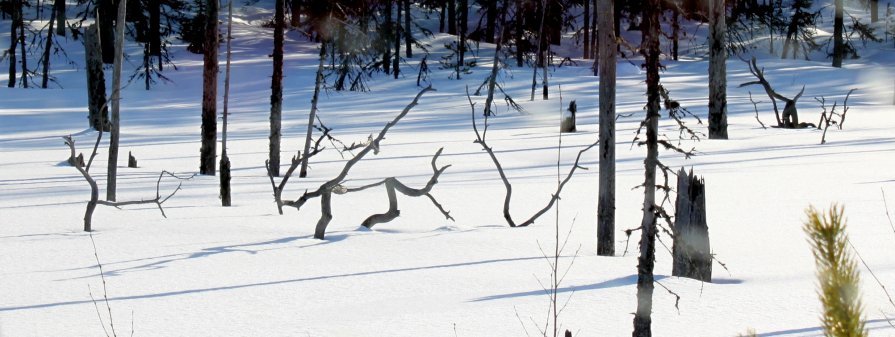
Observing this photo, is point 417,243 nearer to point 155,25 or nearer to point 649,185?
point 649,185

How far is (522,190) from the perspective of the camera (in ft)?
41.8

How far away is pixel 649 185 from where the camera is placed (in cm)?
634

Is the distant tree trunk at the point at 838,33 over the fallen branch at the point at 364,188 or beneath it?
over

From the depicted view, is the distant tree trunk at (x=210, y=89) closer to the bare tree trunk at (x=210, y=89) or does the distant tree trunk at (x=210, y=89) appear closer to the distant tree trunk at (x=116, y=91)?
the bare tree trunk at (x=210, y=89)

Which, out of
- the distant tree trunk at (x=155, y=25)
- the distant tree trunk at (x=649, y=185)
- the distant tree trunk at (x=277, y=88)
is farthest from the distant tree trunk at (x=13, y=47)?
the distant tree trunk at (x=649, y=185)

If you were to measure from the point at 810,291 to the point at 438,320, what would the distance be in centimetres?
217

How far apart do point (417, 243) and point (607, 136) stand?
67.2 inches

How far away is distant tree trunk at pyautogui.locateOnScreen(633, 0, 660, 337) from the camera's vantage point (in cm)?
406

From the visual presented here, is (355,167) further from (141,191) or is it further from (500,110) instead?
(500,110)

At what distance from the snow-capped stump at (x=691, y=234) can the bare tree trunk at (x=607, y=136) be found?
1.09 metres

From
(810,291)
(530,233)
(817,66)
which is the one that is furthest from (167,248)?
(817,66)

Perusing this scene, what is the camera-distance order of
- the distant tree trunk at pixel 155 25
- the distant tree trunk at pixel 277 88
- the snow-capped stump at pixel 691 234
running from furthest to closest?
the distant tree trunk at pixel 155 25 → the distant tree trunk at pixel 277 88 → the snow-capped stump at pixel 691 234

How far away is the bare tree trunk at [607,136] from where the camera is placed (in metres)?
7.82

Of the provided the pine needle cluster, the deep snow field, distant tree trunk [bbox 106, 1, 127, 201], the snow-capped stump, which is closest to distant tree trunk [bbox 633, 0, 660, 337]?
the snow-capped stump
